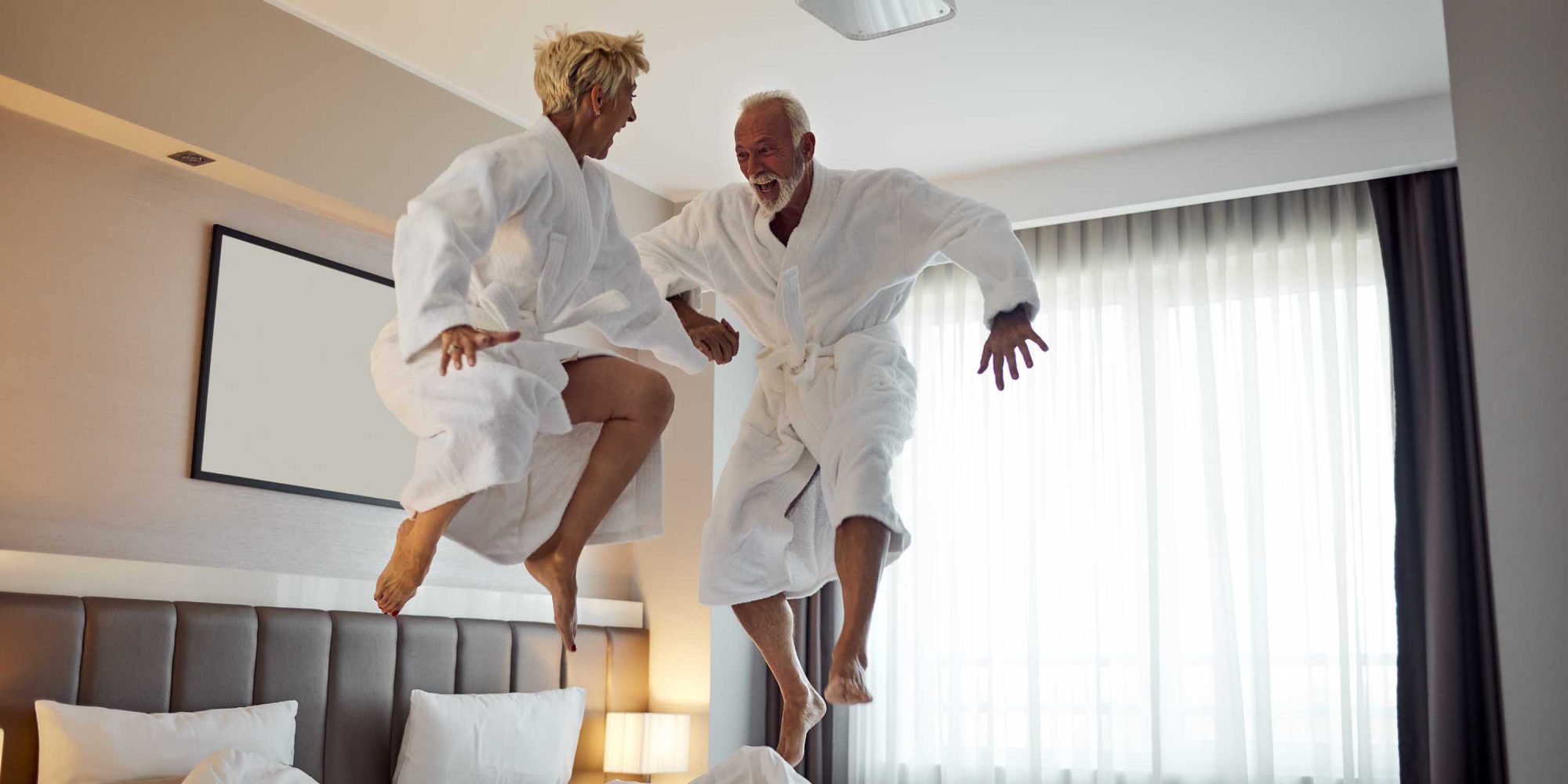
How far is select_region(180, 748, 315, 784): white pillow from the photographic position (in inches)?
112

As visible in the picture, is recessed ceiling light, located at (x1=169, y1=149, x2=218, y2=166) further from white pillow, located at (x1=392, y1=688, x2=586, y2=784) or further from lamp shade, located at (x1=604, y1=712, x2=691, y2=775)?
lamp shade, located at (x1=604, y1=712, x2=691, y2=775)

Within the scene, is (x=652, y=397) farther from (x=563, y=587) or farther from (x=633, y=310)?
(x=563, y=587)

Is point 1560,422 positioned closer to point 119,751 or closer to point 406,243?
point 406,243

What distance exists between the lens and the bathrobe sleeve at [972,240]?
7.04 ft

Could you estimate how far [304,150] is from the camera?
4051 millimetres

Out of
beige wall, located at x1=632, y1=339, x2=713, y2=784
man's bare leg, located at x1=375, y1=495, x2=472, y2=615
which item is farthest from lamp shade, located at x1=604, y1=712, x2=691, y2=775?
man's bare leg, located at x1=375, y1=495, x2=472, y2=615

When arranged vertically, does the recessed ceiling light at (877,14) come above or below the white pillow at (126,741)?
above

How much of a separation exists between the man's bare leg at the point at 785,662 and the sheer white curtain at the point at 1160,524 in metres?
2.88

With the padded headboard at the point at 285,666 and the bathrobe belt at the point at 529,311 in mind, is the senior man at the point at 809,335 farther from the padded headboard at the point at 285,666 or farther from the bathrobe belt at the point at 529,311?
the padded headboard at the point at 285,666

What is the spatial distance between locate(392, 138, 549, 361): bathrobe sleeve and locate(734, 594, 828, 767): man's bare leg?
0.90 metres

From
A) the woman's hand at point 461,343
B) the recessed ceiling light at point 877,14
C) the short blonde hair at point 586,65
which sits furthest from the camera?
the recessed ceiling light at point 877,14

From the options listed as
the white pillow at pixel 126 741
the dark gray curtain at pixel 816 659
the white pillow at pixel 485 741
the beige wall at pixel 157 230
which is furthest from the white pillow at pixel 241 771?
the dark gray curtain at pixel 816 659

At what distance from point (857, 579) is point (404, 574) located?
72 cm

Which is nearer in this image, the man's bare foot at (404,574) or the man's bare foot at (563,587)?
the man's bare foot at (404,574)
